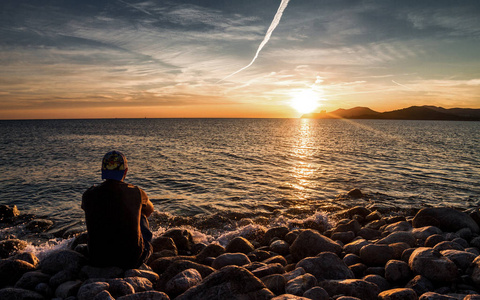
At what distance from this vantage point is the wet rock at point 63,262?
5480 millimetres

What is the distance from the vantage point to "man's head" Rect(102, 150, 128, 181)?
16.4 ft

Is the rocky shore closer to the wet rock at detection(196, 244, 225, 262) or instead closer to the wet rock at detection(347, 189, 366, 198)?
the wet rock at detection(196, 244, 225, 262)

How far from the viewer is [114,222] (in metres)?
5.07

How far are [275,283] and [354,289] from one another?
1340mm

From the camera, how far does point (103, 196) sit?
4926 millimetres

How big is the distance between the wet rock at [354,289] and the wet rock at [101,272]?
3768mm

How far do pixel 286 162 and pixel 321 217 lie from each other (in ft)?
53.0

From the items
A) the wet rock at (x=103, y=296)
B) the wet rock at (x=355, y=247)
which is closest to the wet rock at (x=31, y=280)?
the wet rock at (x=103, y=296)

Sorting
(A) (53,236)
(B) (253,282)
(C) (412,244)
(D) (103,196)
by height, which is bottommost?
(A) (53,236)

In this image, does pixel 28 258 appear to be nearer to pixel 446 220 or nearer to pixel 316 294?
pixel 316 294

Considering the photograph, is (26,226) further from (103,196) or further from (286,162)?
(286,162)

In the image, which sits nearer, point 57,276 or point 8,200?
point 57,276

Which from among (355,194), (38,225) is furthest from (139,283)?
(355,194)

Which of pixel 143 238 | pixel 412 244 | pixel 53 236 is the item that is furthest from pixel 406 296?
pixel 53 236
